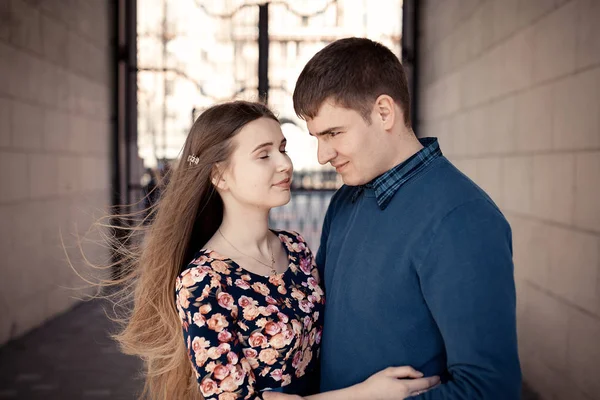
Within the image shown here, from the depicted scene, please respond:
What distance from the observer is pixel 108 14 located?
487cm

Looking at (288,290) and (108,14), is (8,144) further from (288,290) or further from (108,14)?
(288,290)

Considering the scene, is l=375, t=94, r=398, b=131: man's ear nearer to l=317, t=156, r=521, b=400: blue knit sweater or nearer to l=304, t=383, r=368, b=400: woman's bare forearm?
l=317, t=156, r=521, b=400: blue knit sweater

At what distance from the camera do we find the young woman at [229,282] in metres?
1.16

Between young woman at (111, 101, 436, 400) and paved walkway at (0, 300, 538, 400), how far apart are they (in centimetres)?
140

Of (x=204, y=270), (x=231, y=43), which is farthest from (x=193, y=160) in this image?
(x=231, y=43)

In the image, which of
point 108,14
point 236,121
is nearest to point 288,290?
point 236,121

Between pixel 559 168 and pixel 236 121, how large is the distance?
1528mm

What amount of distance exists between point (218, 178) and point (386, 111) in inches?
18.9

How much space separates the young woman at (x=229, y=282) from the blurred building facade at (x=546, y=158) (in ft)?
3.92

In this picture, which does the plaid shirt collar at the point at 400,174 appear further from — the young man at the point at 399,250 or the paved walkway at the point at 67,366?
the paved walkway at the point at 67,366

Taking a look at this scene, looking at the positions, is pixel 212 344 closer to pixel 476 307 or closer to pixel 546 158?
pixel 476 307

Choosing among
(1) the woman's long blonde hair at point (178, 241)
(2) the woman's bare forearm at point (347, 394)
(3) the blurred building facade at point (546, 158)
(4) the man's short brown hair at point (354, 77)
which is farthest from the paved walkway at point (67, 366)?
(3) the blurred building facade at point (546, 158)

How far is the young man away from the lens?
93cm

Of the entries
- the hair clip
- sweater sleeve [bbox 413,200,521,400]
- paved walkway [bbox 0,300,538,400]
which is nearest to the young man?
sweater sleeve [bbox 413,200,521,400]
